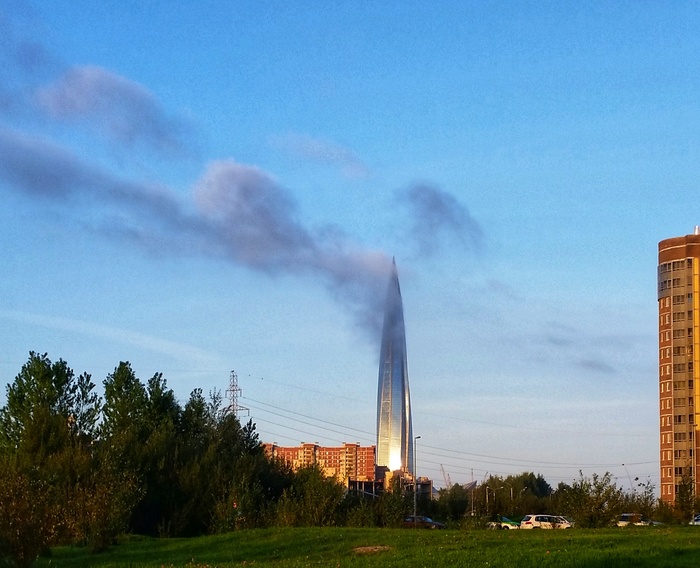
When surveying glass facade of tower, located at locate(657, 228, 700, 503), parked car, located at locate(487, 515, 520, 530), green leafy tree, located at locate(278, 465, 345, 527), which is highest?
glass facade of tower, located at locate(657, 228, 700, 503)

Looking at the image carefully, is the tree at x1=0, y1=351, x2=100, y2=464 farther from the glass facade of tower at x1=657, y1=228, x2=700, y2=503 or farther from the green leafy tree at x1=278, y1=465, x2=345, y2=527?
the glass facade of tower at x1=657, y1=228, x2=700, y2=503

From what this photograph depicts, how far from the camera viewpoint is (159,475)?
70938mm

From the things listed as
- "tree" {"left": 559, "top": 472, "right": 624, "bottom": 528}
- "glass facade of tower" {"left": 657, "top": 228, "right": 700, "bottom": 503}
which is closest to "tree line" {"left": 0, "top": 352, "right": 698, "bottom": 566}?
"tree" {"left": 559, "top": 472, "right": 624, "bottom": 528}

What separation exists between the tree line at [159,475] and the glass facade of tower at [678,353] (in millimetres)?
80336

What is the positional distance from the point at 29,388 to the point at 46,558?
3847cm

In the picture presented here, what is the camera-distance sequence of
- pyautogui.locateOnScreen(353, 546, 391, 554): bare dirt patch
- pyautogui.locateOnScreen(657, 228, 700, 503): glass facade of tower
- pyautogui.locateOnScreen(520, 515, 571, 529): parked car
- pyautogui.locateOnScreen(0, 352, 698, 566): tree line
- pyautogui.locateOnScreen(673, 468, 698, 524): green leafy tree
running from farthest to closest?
pyautogui.locateOnScreen(657, 228, 700, 503): glass facade of tower → pyautogui.locateOnScreen(673, 468, 698, 524): green leafy tree → pyautogui.locateOnScreen(520, 515, 571, 529): parked car → pyautogui.locateOnScreen(0, 352, 698, 566): tree line → pyautogui.locateOnScreen(353, 546, 391, 554): bare dirt patch

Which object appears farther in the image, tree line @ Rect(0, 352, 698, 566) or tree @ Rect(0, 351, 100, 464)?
tree @ Rect(0, 351, 100, 464)

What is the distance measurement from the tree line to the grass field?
3284 millimetres

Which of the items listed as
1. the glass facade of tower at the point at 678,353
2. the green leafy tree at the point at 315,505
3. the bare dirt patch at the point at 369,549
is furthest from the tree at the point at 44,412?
the glass facade of tower at the point at 678,353

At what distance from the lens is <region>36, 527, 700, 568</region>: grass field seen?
105 ft

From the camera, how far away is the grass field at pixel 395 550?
105ft

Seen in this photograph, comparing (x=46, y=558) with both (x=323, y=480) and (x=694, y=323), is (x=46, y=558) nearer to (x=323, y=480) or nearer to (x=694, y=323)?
(x=323, y=480)

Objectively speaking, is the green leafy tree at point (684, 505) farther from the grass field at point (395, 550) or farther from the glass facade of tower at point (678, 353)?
the glass facade of tower at point (678, 353)

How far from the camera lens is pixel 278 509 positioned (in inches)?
2301
